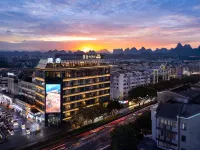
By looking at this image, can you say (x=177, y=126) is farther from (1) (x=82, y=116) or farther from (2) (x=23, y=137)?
(2) (x=23, y=137)

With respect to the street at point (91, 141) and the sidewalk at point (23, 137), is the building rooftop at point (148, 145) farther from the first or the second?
the sidewalk at point (23, 137)

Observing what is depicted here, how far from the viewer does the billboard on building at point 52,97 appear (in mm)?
40219

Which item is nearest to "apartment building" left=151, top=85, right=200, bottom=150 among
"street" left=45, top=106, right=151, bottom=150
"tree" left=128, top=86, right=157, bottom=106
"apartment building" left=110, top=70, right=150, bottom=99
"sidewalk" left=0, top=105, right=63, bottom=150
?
"street" left=45, top=106, right=151, bottom=150

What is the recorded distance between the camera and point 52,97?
40188mm

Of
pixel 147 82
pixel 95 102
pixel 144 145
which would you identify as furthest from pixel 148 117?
pixel 147 82

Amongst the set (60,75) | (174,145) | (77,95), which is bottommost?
(174,145)

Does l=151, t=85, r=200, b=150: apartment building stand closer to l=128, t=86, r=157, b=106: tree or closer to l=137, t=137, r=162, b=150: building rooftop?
l=137, t=137, r=162, b=150: building rooftop

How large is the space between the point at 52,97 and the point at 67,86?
11.8 feet

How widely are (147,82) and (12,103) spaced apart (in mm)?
40966

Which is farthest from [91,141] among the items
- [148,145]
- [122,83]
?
[122,83]

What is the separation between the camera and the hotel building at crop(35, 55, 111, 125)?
4035 cm

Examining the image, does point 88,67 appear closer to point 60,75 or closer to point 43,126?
point 60,75

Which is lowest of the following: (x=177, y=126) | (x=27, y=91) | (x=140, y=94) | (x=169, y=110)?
(x=140, y=94)

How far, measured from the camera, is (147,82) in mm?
71750
